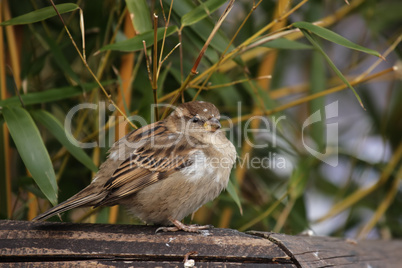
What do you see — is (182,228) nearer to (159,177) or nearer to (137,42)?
(159,177)

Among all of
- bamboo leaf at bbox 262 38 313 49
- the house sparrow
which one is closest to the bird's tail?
the house sparrow

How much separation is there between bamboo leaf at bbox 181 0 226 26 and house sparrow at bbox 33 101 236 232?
360mm

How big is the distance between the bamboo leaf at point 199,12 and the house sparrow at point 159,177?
1.18ft

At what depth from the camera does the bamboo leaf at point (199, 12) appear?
1.78m

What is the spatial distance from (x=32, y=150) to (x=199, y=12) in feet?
2.28

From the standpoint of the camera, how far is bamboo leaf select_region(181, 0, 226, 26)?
1.78m

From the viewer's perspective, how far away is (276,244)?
5.10 feet

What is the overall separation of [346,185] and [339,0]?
1.00 metres

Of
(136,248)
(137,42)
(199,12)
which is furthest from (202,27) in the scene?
(136,248)

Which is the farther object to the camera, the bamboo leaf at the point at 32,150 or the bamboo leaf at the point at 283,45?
the bamboo leaf at the point at 283,45

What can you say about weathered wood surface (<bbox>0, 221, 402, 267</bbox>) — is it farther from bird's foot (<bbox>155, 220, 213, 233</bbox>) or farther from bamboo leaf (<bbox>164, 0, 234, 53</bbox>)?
bamboo leaf (<bbox>164, 0, 234, 53</bbox>)

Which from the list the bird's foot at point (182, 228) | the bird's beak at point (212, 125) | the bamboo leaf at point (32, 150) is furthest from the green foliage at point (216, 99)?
the bird's foot at point (182, 228)

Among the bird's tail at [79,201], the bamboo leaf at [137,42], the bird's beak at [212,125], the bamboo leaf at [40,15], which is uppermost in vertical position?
the bamboo leaf at [40,15]

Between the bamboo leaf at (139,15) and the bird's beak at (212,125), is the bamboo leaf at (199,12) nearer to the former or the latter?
the bamboo leaf at (139,15)
